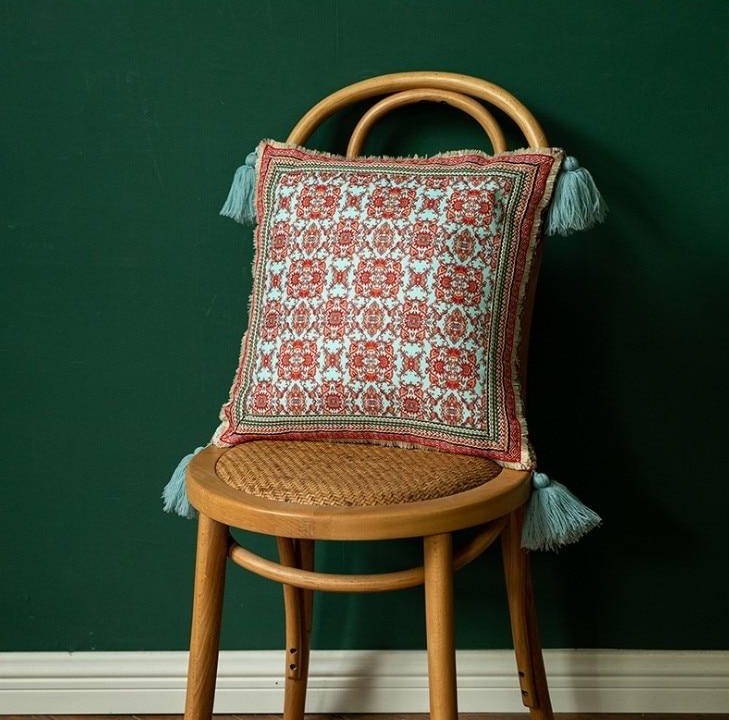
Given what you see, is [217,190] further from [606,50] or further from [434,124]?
[606,50]

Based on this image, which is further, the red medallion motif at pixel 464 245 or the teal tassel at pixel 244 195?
the teal tassel at pixel 244 195

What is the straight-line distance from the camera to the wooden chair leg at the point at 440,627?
1.05 metres

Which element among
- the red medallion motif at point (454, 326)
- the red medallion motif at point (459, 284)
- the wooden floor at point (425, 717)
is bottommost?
the wooden floor at point (425, 717)

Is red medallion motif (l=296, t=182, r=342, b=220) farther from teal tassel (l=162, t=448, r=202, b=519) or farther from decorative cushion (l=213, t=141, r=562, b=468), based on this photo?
teal tassel (l=162, t=448, r=202, b=519)

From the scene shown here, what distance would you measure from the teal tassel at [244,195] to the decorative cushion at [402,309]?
4.1 inches

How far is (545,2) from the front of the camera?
143 cm

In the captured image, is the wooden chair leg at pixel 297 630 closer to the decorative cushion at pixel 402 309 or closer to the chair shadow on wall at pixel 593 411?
the decorative cushion at pixel 402 309

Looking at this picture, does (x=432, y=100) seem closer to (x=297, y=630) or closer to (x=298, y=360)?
(x=298, y=360)

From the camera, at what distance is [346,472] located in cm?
113

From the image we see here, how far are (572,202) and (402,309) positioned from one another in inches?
10.0

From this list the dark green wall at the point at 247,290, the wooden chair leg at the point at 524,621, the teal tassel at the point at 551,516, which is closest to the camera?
the teal tassel at the point at 551,516

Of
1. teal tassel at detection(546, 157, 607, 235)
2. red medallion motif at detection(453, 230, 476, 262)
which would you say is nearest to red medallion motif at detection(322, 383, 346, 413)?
red medallion motif at detection(453, 230, 476, 262)

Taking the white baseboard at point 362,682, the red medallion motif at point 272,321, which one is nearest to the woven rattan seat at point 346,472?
the red medallion motif at point 272,321

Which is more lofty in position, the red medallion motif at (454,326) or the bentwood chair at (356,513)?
the red medallion motif at (454,326)
